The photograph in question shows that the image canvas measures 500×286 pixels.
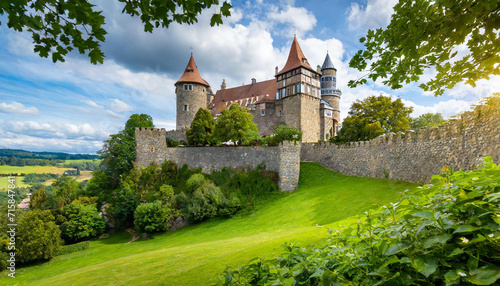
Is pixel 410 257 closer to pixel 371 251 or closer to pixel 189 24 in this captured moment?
pixel 371 251

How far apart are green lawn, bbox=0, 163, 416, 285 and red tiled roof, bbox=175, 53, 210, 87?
26.6 metres

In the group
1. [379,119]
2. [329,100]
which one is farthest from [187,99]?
[379,119]

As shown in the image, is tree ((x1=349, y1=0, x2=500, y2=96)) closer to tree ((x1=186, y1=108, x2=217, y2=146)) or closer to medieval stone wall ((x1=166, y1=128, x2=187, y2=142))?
tree ((x1=186, y1=108, x2=217, y2=146))

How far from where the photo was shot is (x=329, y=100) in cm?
4519

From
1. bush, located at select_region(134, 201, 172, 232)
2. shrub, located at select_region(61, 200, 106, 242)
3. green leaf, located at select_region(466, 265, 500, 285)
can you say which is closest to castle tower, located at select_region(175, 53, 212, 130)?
shrub, located at select_region(61, 200, 106, 242)

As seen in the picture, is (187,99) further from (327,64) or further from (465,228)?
(465,228)

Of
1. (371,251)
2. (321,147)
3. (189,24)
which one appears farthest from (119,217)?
(371,251)

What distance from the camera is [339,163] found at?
74.1 feet

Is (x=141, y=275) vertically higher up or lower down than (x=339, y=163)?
lower down

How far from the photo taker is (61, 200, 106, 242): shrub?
2091 centimetres

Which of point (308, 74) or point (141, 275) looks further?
point (308, 74)

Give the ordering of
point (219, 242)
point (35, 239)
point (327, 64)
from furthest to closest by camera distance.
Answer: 1. point (327, 64)
2. point (35, 239)
3. point (219, 242)

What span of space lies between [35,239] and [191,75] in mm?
31756

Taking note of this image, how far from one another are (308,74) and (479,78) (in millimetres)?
34256
